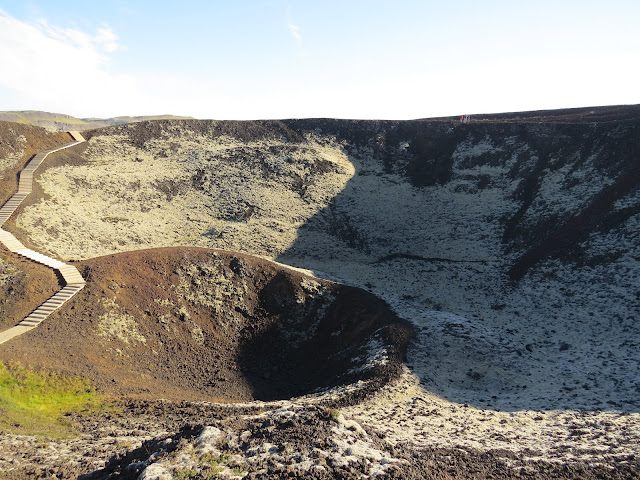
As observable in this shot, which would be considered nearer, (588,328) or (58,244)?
(588,328)

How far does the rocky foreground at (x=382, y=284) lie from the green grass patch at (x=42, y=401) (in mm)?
845

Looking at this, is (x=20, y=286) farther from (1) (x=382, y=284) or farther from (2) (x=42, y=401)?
(1) (x=382, y=284)

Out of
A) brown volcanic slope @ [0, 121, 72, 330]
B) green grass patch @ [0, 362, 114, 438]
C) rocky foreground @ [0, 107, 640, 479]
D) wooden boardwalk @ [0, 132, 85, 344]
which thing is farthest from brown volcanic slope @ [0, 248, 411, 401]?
brown volcanic slope @ [0, 121, 72, 330]

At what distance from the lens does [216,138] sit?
58438 mm

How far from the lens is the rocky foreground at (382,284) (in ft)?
Answer: 40.3

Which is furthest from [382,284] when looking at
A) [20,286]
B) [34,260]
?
[34,260]

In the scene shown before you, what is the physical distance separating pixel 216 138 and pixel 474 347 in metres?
47.5

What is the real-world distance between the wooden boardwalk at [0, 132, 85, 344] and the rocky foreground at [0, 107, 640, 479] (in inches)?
31.7

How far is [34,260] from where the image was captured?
25609 millimetres

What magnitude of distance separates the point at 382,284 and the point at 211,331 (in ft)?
51.6

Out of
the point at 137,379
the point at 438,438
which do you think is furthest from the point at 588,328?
the point at 137,379

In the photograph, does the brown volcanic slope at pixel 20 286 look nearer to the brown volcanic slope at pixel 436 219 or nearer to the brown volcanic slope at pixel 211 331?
the brown volcanic slope at pixel 211 331

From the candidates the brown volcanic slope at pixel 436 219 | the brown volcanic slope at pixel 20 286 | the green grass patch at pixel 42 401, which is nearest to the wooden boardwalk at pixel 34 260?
the brown volcanic slope at pixel 20 286

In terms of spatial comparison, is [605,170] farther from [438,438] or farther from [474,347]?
[438,438]
